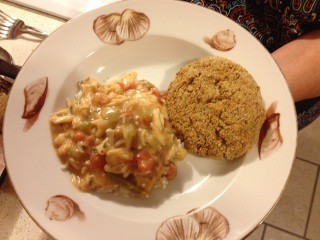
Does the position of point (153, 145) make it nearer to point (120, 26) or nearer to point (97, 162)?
point (97, 162)

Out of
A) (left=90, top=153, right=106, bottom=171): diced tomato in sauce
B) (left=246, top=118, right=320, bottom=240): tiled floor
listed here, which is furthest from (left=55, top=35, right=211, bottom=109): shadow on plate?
(left=246, top=118, right=320, bottom=240): tiled floor

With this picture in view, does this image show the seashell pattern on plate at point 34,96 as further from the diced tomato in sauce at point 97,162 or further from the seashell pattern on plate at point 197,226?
the seashell pattern on plate at point 197,226

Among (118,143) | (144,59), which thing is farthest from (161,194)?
(144,59)

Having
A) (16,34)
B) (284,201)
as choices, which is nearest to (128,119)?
(16,34)

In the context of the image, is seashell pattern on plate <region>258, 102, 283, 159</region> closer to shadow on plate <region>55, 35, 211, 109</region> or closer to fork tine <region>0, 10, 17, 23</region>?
shadow on plate <region>55, 35, 211, 109</region>

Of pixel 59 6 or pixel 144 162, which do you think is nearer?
pixel 144 162

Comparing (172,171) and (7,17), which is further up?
(7,17)
